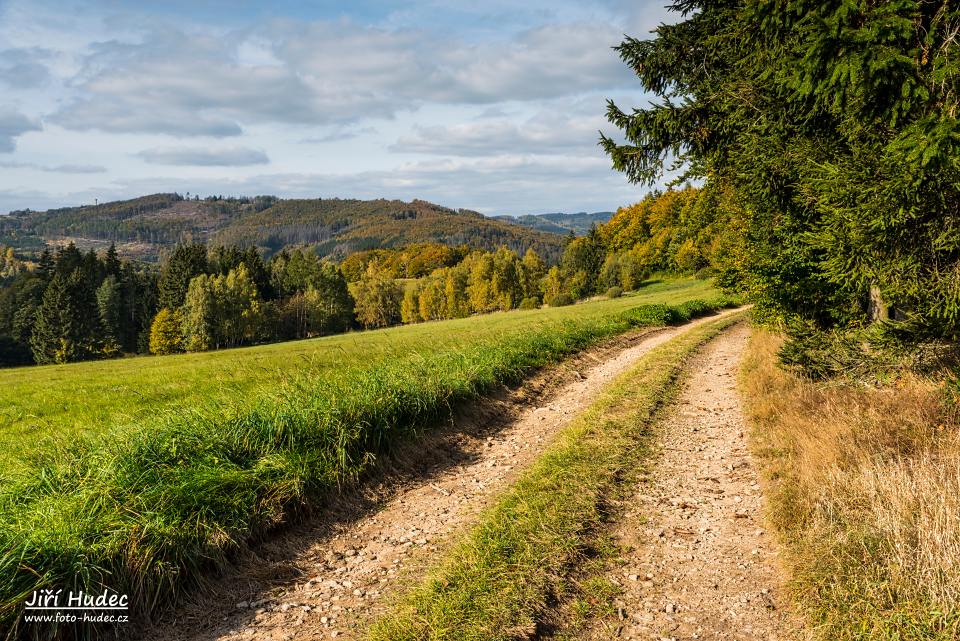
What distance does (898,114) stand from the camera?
20.7 feet

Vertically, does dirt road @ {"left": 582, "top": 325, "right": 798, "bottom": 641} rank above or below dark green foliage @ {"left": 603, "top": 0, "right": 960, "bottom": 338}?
below

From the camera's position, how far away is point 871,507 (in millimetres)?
4949

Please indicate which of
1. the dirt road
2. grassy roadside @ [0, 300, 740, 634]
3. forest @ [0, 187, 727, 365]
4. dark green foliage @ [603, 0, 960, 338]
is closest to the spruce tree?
forest @ [0, 187, 727, 365]

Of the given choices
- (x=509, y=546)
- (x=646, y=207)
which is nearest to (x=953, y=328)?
(x=509, y=546)

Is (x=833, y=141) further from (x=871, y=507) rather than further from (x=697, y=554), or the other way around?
(x=697, y=554)

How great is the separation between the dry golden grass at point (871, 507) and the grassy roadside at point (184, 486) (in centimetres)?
546

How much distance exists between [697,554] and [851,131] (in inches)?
236

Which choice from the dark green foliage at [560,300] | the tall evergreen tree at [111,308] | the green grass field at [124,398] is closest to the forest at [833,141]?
the green grass field at [124,398]

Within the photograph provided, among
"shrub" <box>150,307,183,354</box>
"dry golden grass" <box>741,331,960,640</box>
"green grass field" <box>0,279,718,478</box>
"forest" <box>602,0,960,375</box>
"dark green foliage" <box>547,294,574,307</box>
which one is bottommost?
"shrub" <box>150,307,183,354</box>

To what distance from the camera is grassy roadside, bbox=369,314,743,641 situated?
4164 millimetres

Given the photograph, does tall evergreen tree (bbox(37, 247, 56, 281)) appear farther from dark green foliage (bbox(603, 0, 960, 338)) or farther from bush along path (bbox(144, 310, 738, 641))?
dark green foliage (bbox(603, 0, 960, 338))

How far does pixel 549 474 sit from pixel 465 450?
214cm

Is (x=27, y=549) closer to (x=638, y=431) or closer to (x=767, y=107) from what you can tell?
(x=638, y=431)

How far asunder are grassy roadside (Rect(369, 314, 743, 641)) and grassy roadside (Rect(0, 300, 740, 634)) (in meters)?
2.18
